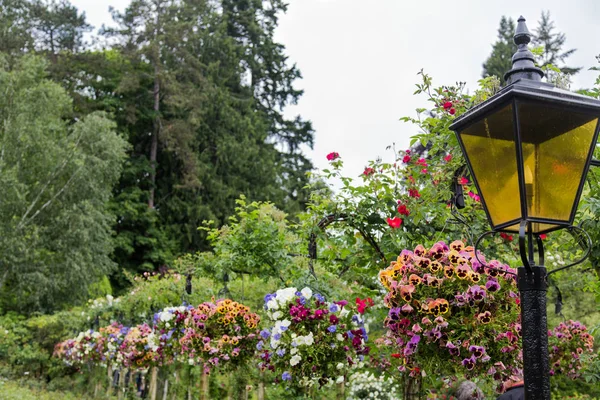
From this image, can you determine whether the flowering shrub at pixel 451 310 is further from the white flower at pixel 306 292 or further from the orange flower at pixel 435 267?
the white flower at pixel 306 292

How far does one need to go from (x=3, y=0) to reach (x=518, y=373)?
2498 centimetres

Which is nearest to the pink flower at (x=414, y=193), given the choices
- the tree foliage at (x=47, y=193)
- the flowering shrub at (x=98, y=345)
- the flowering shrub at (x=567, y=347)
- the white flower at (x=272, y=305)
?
the white flower at (x=272, y=305)

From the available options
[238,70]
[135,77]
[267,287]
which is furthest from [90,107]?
[267,287]

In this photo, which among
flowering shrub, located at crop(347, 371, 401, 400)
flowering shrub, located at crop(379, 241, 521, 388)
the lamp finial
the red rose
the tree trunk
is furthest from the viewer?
the tree trunk

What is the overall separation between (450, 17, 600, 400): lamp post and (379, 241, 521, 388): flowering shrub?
726mm

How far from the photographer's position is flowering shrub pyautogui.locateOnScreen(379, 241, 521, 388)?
2.69m

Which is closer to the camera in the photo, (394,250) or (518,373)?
(518,373)

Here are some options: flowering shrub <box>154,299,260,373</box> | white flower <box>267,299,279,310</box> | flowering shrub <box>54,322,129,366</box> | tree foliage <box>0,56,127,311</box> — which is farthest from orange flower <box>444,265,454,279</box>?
tree foliage <box>0,56,127,311</box>

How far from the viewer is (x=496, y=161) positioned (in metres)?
2.01

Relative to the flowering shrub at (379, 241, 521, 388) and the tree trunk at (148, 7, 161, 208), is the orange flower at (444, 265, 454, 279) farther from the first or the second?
the tree trunk at (148, 7, 161, 208)

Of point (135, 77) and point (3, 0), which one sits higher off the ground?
point (3, 0)

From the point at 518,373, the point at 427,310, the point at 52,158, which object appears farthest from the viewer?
the point at 52,158

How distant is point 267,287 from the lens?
9312mm

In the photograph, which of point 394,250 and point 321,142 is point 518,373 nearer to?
point 394,250
